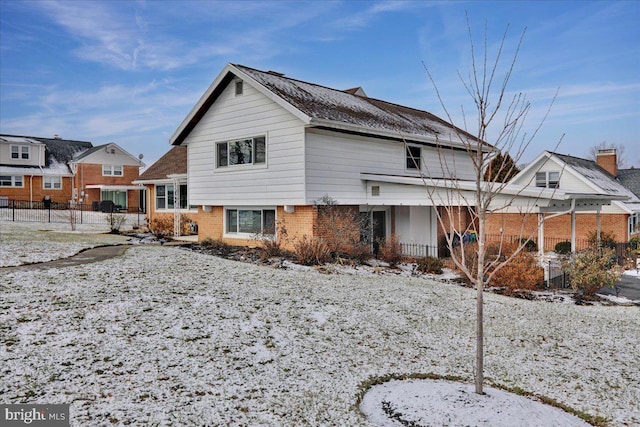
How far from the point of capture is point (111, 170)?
49.7m

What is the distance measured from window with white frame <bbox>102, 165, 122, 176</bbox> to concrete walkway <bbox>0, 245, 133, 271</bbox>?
119 feet

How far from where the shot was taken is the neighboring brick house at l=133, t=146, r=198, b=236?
24984 mm

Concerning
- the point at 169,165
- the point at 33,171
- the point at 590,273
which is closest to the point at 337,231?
the point at 590,273

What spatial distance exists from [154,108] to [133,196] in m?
25.0

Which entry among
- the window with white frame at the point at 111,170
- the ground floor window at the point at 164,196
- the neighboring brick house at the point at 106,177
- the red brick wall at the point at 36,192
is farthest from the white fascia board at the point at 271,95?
the red brick wall at the point at 36,192

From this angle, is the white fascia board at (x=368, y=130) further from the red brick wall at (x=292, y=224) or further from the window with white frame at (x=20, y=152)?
the window with white frame at (x=20, y=152)

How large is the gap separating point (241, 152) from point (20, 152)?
3974cm

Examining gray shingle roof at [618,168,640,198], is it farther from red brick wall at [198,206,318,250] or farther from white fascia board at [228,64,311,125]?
white fascia board at [228,64,311,125]

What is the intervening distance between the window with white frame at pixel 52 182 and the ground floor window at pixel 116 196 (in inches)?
172

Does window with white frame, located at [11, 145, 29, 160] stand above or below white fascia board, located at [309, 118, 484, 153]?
above

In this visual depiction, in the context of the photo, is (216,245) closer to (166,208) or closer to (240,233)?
(240,233)

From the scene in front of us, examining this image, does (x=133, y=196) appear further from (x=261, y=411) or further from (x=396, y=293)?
(x=261, y=411)

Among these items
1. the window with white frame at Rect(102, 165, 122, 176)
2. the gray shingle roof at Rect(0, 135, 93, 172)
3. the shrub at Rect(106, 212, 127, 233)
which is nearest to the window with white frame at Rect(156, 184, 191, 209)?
the shrub at Rect(106, 212, 127, 233)

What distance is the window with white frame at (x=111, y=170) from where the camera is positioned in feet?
162
